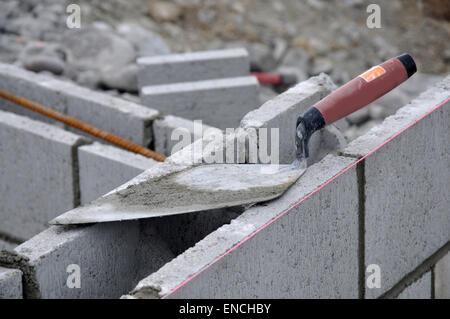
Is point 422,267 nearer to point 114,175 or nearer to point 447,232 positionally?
point 447,232

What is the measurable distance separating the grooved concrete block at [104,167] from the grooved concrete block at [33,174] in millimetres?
80

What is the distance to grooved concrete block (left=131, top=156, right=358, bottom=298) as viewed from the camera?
3.19 metres

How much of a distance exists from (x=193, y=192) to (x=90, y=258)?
0.51 meters

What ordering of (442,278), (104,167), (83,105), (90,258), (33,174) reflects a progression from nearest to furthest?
(90,258) < (442,278) < (104,167) < (33,174) < (83,105)

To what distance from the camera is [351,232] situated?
390 centimetres

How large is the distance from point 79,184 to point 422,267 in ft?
6.88

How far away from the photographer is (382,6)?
1209cm

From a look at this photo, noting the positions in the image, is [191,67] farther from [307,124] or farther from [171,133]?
[307,124]

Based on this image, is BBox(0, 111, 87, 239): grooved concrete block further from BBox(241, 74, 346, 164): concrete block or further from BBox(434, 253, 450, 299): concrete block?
BBox(434, 253, 450, 299): concrete block

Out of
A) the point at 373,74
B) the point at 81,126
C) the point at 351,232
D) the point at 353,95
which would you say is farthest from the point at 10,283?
the point at 81,126

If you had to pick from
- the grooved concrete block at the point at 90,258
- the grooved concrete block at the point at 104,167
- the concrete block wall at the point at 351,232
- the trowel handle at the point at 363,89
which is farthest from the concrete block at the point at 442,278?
the grooved concrete block at the point at 104,167

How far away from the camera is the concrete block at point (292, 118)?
4.23 m

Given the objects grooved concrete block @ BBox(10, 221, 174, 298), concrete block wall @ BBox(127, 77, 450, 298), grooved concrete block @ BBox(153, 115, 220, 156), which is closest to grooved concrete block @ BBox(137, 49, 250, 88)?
grooved concrete block @ BBox(153, 115, 220, 156)
